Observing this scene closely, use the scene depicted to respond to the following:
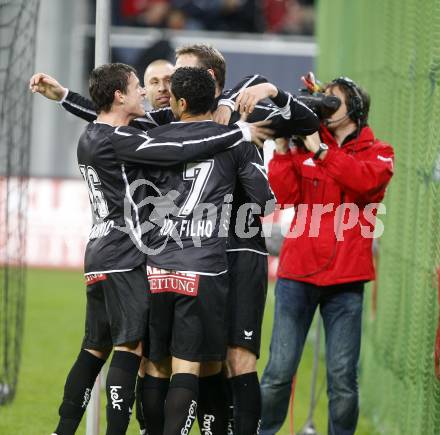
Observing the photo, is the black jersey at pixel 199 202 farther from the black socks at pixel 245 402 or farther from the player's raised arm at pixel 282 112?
the black socks at pixel 245 402

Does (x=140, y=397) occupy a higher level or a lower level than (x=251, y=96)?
lower

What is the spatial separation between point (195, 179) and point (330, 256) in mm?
1060

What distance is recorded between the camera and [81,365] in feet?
16.8

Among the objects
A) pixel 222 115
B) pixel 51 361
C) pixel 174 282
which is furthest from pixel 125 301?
pixel 51 361

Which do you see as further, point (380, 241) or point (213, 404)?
point (380, 241)

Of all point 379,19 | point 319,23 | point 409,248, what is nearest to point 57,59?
point 319,23

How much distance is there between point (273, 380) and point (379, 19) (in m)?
3.22

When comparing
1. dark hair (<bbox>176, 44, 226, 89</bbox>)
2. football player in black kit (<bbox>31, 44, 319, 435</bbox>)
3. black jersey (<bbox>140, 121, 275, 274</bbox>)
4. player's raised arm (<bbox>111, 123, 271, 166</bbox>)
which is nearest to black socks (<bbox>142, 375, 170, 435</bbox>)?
football player in black kit (<bbox>31, 44, 319, 435</bbox>)

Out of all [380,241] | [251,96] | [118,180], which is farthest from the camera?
[380,241]

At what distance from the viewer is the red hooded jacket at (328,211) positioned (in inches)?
212

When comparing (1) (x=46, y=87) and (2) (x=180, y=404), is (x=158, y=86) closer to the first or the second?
(1) (x=46, y=87)

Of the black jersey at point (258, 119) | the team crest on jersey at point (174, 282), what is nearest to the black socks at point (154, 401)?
the team crest on jersey at point (174, 282)

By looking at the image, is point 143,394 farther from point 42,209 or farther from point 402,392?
point 42,209

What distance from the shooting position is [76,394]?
5.09 metres
